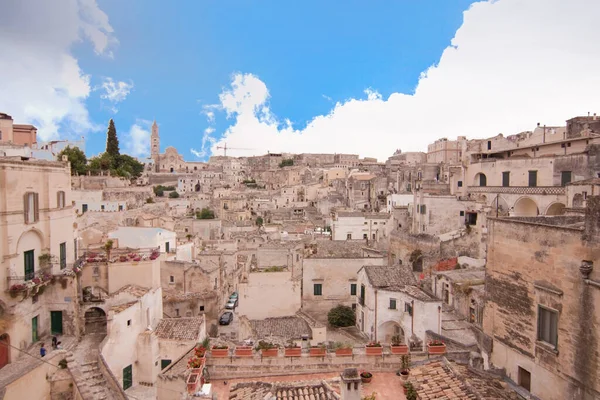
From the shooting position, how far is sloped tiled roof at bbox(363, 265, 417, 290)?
748 inches

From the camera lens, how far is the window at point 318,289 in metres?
22.8

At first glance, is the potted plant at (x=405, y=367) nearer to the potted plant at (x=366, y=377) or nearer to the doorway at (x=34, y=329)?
the potted plant at (x=366, y=377)

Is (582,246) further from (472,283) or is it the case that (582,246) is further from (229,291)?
(229,291)

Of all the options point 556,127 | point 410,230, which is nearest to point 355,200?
point 410,230

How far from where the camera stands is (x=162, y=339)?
53.9 ft

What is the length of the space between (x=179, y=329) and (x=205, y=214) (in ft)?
142

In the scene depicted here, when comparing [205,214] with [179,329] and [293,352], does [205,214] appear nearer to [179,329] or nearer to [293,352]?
[179,329]

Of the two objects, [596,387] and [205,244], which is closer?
[596,387]

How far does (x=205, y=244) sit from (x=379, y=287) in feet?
68.9

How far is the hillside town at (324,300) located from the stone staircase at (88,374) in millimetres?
62

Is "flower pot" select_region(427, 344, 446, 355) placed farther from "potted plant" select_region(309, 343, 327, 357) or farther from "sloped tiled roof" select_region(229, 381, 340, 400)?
"sloped tiled roof" select_region(229, 381, 340, 400)

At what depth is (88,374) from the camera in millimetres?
12625

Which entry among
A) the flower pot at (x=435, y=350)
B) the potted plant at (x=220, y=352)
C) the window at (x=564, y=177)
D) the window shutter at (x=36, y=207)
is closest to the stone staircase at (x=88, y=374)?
the potted plant at (x=220, y=352)

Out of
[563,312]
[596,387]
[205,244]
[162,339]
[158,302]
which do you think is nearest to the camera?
[596,387]
